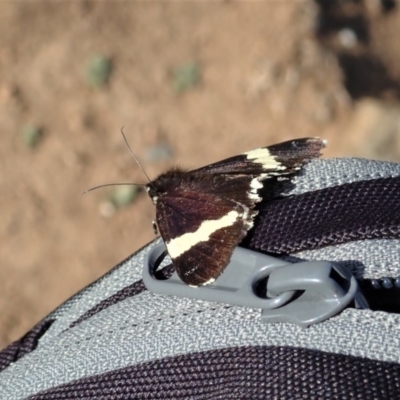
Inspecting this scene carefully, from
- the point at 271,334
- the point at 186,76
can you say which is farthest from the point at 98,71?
the point at 271,334

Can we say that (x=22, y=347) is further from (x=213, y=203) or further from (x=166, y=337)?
(x=213, y=203)

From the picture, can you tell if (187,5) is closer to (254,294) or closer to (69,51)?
(69,51)

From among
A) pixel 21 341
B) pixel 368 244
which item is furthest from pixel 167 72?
pixel 368 244

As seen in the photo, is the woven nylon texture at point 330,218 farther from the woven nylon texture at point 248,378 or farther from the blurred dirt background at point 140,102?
the blurred dirt background at point 140,102

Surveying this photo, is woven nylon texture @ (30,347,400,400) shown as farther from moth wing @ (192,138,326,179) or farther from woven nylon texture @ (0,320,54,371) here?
moth wing @ (192,138,326,179)

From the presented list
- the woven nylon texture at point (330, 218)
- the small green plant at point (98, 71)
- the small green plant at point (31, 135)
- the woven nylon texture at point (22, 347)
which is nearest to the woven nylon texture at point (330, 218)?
the woven nylon texture at point (330, 218)

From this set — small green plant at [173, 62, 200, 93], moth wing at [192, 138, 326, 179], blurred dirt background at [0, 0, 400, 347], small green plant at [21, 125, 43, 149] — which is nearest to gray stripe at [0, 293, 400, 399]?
moth wing at [192, 138, 326, 179]
